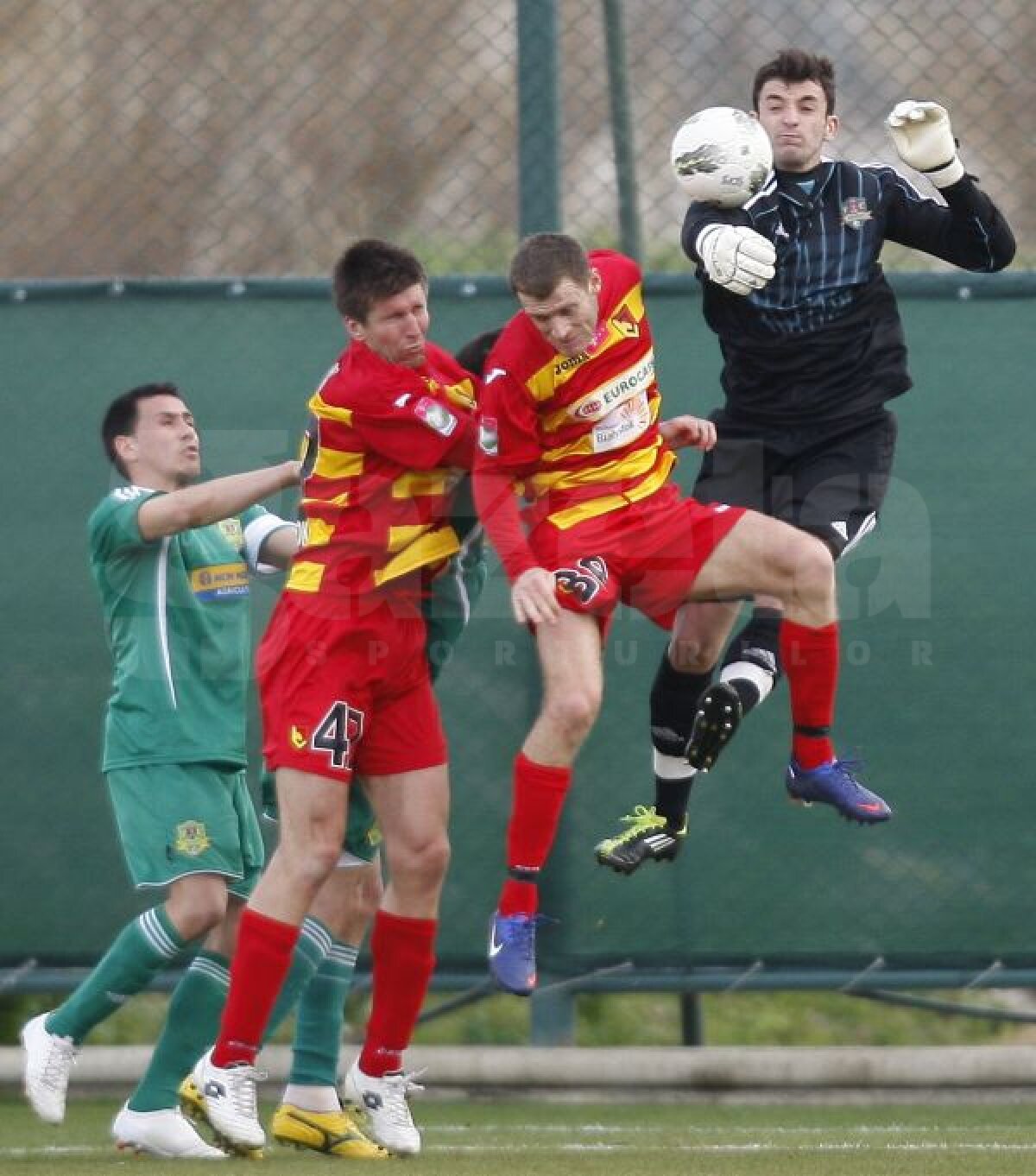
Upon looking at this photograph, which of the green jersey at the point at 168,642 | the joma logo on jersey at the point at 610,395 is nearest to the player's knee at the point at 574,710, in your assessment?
the joma logo on jersey at the point at 610,395

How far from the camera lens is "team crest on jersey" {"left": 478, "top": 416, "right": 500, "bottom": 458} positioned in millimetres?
5219

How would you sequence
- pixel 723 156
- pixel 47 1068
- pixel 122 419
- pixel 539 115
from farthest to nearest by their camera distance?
pixel 539 115
pixel 122 419
pixel 47 1068
pixel 723 156

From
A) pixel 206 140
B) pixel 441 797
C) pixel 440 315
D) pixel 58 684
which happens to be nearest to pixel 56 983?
pixel 58 684

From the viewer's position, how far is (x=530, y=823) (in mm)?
5340

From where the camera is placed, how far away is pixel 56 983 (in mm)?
6848

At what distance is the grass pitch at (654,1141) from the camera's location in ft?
17.4

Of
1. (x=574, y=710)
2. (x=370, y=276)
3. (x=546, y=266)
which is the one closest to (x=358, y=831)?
(x=574, y=710)

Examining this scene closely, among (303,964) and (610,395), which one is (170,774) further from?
(610,395)

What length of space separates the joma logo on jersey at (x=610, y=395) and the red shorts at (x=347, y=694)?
0.71m

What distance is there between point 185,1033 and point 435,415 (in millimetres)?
1771

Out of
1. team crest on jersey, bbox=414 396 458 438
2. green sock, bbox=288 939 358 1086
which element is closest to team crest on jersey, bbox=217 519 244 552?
team crest on jersey, bbox=414 396 458 438

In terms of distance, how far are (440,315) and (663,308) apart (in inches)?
27.7

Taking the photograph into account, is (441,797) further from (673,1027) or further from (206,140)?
(206,140)

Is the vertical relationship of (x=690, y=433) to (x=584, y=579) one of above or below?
above
